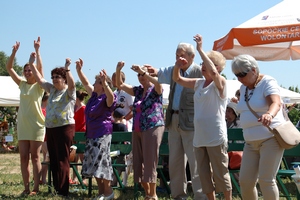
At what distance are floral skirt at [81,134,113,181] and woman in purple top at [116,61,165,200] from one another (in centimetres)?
49

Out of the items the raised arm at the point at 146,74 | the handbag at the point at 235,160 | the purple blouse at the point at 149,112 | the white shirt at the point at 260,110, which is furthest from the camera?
the handbag at the point at 235,160

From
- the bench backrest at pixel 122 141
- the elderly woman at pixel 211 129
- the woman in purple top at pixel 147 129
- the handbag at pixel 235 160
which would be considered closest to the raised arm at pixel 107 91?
the woman in purple top at pixel 147 129

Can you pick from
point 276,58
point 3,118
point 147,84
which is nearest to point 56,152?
point 147,84

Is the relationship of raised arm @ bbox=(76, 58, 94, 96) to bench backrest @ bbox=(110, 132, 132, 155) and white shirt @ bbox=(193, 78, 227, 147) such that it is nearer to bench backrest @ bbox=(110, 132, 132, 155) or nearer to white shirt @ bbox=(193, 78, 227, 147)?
bench backrest @ bbox=(110, 132, 132, 155)

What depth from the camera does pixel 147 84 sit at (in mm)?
7051

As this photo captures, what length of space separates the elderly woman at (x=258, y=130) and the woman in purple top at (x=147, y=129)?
1.69 meters

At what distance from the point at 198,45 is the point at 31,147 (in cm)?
336

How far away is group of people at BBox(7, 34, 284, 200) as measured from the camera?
5188mm

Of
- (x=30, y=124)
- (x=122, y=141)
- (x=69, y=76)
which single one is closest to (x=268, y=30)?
(x=122, y=141)

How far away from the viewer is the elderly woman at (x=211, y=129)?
19.1 ft

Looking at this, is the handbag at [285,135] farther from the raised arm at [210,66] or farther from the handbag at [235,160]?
the handbag at [235,160]

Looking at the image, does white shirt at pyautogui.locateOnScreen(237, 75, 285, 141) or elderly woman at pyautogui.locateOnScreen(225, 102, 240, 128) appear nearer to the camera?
white shirt at pyautogui.locateOnScreen(237, 75, 285, 141)

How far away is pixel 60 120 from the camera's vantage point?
7.73 metres

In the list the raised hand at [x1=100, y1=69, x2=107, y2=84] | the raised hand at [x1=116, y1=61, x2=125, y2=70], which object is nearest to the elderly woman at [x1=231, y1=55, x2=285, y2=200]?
the raised hand at [x1=116, y1=61, x2=125, y2=70]
